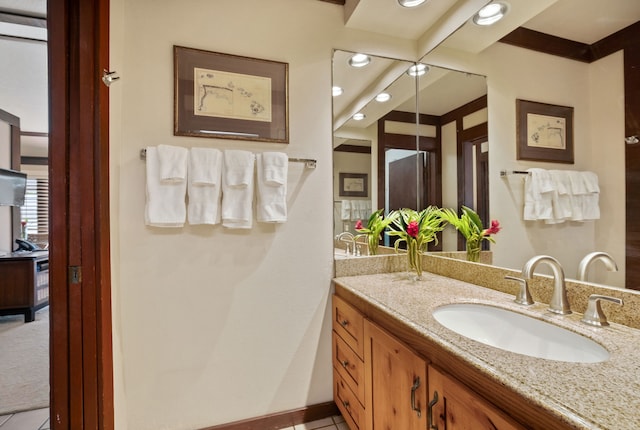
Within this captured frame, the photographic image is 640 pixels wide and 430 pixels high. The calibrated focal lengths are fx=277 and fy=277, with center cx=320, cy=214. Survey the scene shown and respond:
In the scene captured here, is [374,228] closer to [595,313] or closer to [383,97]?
[383,97]

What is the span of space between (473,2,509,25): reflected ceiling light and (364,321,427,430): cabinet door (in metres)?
1.61

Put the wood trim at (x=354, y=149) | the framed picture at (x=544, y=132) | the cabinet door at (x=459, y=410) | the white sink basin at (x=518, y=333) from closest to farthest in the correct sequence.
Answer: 1. the cabinet door at (x=459, y=410)
2. the white sink basin at (x=518, y=333)
3. the framed picture at (x=544, y=132)
4. the wood trim at (x=354, y=149)

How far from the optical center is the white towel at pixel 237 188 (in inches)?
58.1

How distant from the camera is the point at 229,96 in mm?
1531

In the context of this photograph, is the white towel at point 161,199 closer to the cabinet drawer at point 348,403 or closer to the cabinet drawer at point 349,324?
the cabinet drawer at point 349,324

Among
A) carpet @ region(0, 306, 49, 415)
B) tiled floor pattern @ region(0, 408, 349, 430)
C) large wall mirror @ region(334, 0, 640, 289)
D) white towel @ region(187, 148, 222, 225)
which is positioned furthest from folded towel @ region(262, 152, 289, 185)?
carpet @ region(0, 306, 49, 415)

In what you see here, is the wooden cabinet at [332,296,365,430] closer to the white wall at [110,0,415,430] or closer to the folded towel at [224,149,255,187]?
the white wall at [110,0,415,430]

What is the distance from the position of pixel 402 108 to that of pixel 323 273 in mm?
1236

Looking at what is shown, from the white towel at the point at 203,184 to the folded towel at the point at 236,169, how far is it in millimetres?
47

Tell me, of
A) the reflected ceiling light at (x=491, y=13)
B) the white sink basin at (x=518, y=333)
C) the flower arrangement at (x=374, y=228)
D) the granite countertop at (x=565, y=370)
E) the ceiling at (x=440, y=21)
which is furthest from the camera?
the flower arrangement at (x=374, y=228)

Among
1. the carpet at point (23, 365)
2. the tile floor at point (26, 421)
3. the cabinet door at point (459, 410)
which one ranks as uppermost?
the cabinet door at point (459, 410)

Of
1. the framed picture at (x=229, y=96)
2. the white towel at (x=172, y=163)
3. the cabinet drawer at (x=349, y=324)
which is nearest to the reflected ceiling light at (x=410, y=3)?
the framed picture at (x=229, y=96)

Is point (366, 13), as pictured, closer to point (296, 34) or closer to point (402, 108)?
point (296, 34)

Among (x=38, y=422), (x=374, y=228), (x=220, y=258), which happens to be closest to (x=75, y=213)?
(x=220, y=258)
